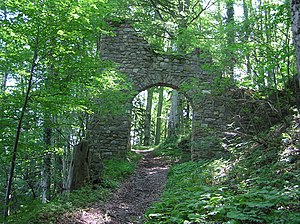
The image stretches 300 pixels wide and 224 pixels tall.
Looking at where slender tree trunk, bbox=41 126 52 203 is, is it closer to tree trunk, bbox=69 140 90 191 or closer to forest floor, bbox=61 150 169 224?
tree trunk, bbox=69 140 90 191

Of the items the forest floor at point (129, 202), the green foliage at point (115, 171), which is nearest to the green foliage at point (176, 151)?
the forest floor at point (129, 202)

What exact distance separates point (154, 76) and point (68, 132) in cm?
527

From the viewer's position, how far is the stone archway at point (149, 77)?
34.3 ft

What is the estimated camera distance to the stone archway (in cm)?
1046

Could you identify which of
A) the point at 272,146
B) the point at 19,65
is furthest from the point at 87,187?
the point at 272,146

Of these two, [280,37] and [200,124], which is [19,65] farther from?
[200,124]

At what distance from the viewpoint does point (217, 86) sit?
8172 millimetres

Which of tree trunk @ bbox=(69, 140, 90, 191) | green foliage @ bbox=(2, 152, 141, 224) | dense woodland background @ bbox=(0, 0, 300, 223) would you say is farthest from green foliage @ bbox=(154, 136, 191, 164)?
tree trunk @ bbox=(69, 140, 90, 191)

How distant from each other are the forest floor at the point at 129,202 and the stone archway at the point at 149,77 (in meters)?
1.68

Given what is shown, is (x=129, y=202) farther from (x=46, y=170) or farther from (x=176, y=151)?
(x=176, y=151)

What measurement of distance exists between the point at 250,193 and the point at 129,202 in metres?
3.10

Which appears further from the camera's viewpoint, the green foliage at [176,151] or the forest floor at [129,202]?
the green foliage at [176,151]

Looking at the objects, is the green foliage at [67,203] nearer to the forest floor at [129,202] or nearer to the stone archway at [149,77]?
the forest floor at [129,202]

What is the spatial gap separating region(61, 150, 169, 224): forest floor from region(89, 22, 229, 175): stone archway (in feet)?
5.51
